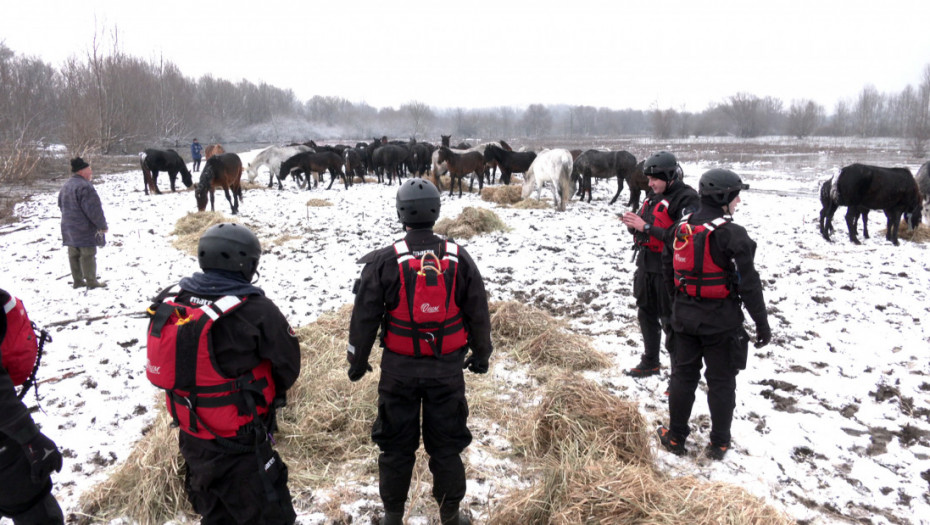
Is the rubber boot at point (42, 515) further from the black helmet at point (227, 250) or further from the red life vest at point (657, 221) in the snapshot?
the red life vest at point (657, 221)

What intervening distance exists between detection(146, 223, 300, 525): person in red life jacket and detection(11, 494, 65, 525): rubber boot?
0.86 metres

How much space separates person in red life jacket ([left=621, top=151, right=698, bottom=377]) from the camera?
13.5 feet

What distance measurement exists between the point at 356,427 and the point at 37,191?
20.9 metres

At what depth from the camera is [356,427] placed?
12.0ft

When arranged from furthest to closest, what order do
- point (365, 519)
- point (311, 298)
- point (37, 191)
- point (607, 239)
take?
point (37, 191)
point (607, 239)
point (311, 298)
point (365, 519)

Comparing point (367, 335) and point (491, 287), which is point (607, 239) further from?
point (367, 335)

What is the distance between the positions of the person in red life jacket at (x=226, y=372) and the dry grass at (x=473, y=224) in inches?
317

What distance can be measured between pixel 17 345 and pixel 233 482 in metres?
1.20

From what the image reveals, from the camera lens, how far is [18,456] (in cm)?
219

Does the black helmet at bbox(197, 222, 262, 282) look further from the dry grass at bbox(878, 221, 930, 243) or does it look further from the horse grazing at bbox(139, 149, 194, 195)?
the horse grazing at bbox(139, 149, 194, 195)

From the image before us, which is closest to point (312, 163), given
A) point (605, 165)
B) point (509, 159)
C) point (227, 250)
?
point (509, 159)

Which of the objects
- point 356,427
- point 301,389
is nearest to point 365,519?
point 356,427

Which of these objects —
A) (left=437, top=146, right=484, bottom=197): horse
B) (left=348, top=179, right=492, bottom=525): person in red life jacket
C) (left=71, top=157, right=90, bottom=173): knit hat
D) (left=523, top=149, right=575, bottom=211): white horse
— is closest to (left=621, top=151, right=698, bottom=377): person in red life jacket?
(left=348, top=179, right=492, bottom=525): person in red life jacket

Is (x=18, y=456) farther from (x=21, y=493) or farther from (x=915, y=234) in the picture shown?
(x=915, y=234)
